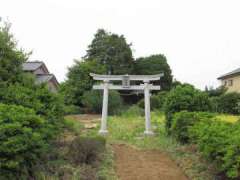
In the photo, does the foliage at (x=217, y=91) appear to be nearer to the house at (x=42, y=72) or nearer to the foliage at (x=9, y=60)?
the house at (x=42, y=72)

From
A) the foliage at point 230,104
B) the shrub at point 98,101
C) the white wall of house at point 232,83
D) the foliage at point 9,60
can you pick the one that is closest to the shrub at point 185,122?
the foliage at point 9,60

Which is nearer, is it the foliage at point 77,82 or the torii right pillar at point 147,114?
the torii right pillar at point 147,114

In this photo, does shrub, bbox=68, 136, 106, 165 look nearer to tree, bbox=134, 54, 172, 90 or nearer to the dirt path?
the dirt path

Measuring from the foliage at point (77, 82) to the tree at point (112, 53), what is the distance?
7178 mm

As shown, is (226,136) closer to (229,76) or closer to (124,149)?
(124,149)

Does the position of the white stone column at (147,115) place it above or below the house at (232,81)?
below

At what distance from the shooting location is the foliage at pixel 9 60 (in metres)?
6.95

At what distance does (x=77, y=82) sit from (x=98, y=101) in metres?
2.79

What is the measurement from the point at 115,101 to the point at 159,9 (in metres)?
7.72

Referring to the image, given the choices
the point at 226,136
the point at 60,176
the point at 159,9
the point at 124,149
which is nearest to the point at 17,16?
the point at 159,9

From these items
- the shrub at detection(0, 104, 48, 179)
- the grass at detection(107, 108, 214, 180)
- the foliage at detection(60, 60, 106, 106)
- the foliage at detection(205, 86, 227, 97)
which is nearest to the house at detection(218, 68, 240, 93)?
the foliage at detection(205, 86, 227, 97)

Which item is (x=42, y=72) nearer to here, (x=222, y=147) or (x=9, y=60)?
(x=9, y=60)

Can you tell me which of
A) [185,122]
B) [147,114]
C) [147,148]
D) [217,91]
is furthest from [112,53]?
[185,122]

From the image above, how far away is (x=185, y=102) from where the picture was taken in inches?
360
